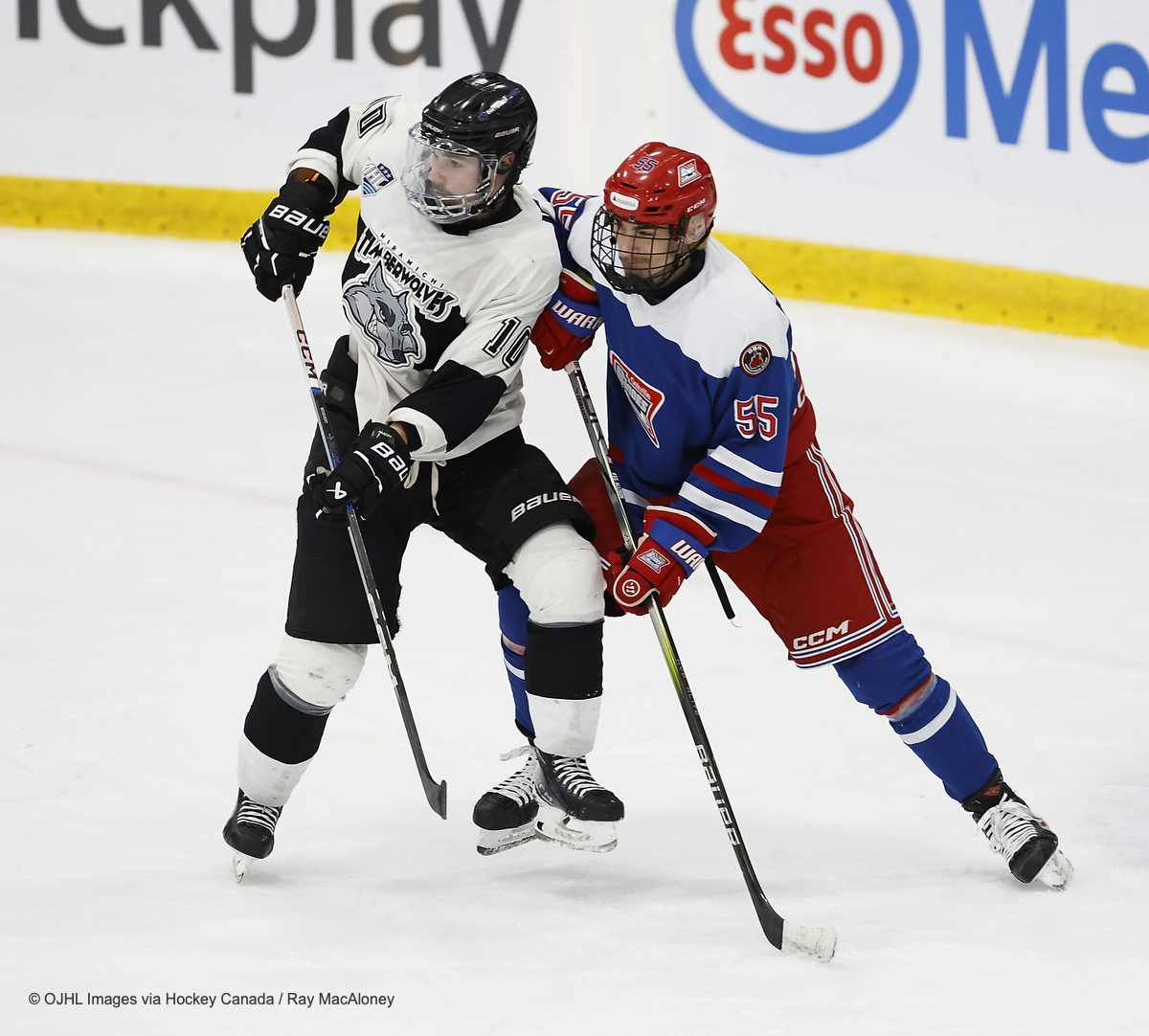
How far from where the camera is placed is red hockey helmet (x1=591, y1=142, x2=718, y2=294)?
7.75 feet

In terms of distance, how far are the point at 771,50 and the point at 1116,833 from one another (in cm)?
392

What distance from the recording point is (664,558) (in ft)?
8.11

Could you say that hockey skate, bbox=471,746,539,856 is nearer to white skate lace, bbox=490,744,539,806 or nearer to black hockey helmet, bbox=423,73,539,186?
white skate lace, bbox=490,744,539,806

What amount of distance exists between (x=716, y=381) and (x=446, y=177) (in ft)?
1.73

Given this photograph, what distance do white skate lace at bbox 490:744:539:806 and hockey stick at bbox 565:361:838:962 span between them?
0.33m

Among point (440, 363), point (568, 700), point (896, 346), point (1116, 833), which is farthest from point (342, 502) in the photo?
point (896, 346)

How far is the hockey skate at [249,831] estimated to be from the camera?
2.53m

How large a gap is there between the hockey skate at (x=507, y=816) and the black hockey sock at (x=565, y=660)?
241 millimetres

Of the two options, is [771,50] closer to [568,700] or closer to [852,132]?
[852,132]

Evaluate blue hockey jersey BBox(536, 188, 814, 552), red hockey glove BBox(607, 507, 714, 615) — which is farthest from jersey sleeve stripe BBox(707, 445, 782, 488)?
red hockey glove BBox(607, 507, 714, 615)

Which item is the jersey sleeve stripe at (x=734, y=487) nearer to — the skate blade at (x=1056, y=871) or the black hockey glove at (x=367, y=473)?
the black hockey glove at (x=367, y=473)

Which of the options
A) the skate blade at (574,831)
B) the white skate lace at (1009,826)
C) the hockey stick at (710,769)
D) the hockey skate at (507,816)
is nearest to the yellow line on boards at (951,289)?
the hockey stick at (710,769)

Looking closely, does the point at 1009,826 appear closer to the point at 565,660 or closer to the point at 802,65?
the point at 565,660

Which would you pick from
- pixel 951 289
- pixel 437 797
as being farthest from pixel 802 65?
pixel 437 797
